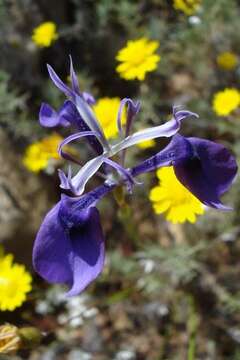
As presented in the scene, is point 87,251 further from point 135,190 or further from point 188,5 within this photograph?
point 188,5

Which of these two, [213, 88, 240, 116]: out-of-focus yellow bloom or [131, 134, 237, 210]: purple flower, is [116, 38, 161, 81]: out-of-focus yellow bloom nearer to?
[213, 88, 240, 116]: out-of-focus yellow bloom

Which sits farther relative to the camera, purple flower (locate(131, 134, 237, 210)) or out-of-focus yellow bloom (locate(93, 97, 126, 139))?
out-of-focus yellow bloom (locate(93, 97, 126, 139))

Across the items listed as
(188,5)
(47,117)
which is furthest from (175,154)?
(188,5)

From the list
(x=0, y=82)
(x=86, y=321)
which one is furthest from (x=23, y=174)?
(x=86, y=321)

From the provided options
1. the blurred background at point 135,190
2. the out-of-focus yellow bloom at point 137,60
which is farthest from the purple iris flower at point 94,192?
the out-of-focus yellow bloom at point 137,60


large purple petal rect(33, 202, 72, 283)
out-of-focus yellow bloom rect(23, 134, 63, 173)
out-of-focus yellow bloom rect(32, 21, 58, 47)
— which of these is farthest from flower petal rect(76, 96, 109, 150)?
out-of-focus yellow bloom rect(32, 21, 58, 47)
